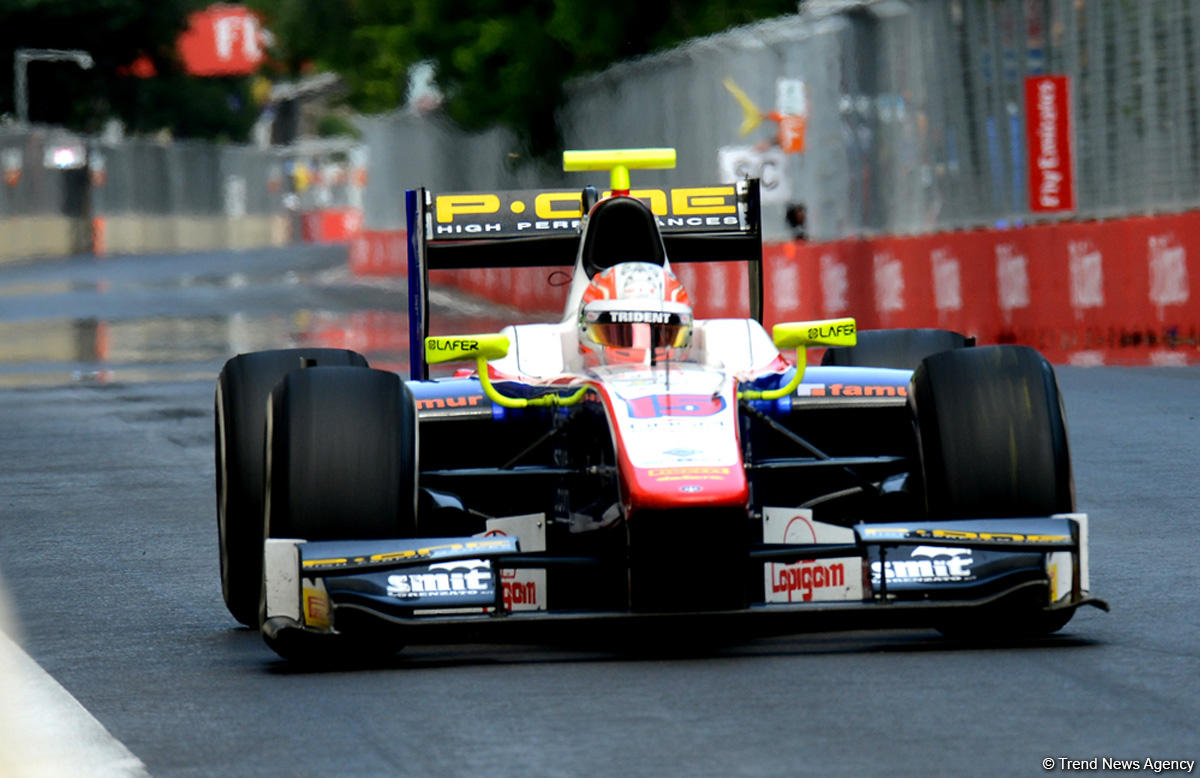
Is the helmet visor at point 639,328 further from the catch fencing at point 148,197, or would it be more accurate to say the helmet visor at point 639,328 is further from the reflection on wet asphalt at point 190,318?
the catch fencing at point 148,197

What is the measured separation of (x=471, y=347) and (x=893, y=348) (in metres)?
2.52

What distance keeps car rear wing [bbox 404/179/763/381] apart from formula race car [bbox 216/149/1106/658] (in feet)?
4.61

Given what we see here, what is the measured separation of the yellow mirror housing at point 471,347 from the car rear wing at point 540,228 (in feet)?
7.16

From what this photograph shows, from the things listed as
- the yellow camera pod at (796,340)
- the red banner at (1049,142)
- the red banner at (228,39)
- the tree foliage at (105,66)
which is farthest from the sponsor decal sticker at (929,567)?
the red banner at (228,39)

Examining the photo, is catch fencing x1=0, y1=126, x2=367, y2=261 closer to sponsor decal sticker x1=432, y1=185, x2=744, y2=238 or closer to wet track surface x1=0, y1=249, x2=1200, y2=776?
wet track surface x1=0, y1=249, x2=1200, y2=776

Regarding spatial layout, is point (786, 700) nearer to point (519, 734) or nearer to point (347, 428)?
point (519, 734)

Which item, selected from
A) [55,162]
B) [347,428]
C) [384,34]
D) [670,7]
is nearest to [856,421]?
[347,428]

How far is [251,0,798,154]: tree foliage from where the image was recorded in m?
40.5

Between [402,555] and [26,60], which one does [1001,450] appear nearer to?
[402,555]

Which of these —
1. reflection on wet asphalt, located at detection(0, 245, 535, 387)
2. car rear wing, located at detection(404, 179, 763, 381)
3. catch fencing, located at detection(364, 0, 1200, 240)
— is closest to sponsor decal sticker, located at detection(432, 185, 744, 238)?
car rear wing, located at detection(404, 179, 763, 381)

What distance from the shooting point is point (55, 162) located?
256 feet

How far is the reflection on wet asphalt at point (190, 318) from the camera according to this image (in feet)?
86.3

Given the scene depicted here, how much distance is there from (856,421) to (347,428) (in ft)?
7.72

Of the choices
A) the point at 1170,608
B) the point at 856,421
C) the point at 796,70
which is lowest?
the point at 1170,608
